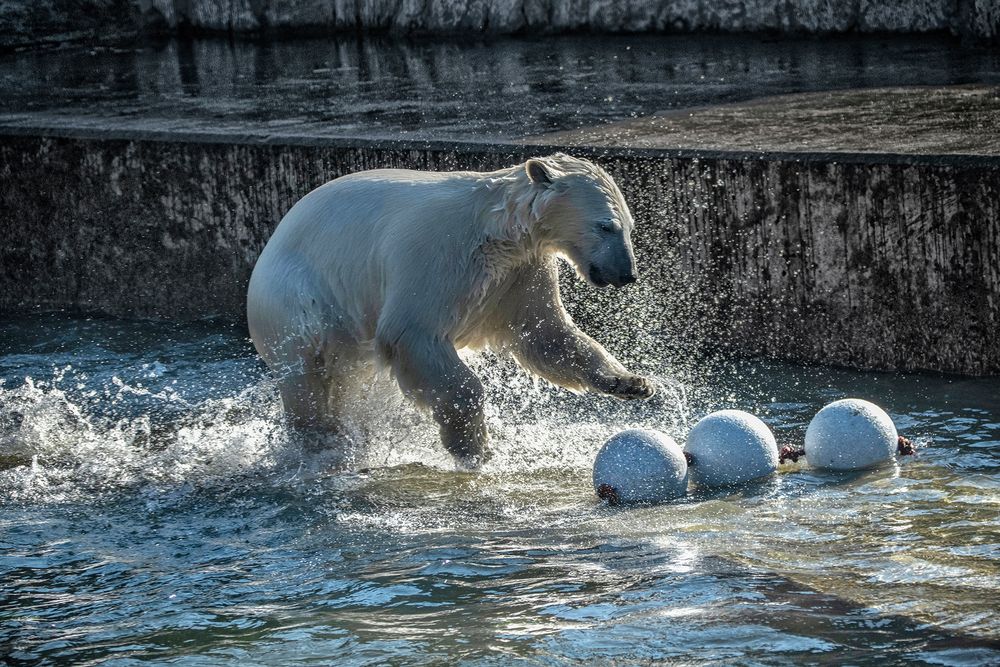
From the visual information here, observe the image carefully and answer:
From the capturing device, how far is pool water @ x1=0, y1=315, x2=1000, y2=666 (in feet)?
11.8

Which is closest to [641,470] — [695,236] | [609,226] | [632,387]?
[632,387]

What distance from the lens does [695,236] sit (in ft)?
22.1

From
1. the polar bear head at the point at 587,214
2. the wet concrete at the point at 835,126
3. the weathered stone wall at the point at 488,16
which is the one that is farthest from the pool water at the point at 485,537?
the weathered stone wall at the point at 488,16

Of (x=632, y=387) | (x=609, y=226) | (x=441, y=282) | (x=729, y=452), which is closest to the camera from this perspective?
(x=729, y=452)

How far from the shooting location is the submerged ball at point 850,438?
486 centimetres

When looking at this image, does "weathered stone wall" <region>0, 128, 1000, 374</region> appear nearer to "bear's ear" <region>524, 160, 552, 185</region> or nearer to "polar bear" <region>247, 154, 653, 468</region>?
"polar bear" <region>247, 154, 653, 468</region>

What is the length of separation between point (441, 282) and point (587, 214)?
1.98 ft

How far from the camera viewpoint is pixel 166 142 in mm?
8133

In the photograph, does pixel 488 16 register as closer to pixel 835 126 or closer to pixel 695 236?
pixel 835 126

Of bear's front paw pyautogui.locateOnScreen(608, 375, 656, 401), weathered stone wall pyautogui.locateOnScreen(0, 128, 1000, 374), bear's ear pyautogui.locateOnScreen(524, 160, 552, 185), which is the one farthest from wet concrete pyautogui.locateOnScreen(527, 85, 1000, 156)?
bear's ear pyautogui.locateOnScreen(524, 160, 552, 185)

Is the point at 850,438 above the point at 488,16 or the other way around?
the other way around

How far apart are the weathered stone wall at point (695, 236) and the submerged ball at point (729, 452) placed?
5.52 ft

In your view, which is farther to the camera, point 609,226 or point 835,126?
point 835,126

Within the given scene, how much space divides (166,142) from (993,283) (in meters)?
4.61
